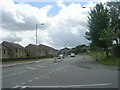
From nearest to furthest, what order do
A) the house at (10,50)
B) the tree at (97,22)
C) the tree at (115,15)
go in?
the tree at (115,15), the tree at (97,22), the house at (10,50)

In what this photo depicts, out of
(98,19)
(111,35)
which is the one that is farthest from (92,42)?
(111,35)

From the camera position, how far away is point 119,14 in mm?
58000

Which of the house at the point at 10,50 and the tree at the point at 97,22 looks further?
the house at the point at 10,50

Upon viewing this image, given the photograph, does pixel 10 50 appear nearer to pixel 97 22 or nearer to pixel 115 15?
pixel 97 22

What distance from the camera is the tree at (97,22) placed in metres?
67.4

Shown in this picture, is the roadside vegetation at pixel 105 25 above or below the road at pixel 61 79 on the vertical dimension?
above

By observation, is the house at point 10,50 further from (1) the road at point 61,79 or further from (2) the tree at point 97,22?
(1) the road at point 61,79

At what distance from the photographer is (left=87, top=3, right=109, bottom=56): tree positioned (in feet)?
221

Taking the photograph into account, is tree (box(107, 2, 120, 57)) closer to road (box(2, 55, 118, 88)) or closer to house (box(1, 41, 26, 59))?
road (box(2, 55, 118, 88))

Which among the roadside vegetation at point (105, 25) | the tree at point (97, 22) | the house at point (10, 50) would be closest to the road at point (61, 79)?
the roadside vegetation at point (105, 25)

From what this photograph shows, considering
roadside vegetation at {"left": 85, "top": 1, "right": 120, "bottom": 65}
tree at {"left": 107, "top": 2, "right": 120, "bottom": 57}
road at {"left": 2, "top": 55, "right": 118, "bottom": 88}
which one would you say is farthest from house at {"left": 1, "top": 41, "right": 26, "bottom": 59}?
road at {"left": 2, "top": 55, "right": 118, "bottom": 88}

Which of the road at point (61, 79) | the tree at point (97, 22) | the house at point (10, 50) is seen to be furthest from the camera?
the house at point (10, 50)

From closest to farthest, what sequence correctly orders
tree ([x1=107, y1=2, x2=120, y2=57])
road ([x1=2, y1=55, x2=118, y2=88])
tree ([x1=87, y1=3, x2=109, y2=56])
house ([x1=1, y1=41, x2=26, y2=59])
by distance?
road ([x1=2, y1=55, x2=118, y2=88])
tree ([x1=107, y1=2, x2=120, y2=57])
tree ([x1=87, y1=3, x2=109, y2=56])
house ([x1=1, y1=41, x2=26, y2=59])

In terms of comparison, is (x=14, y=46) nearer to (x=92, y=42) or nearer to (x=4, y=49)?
(x=4, y=49)
